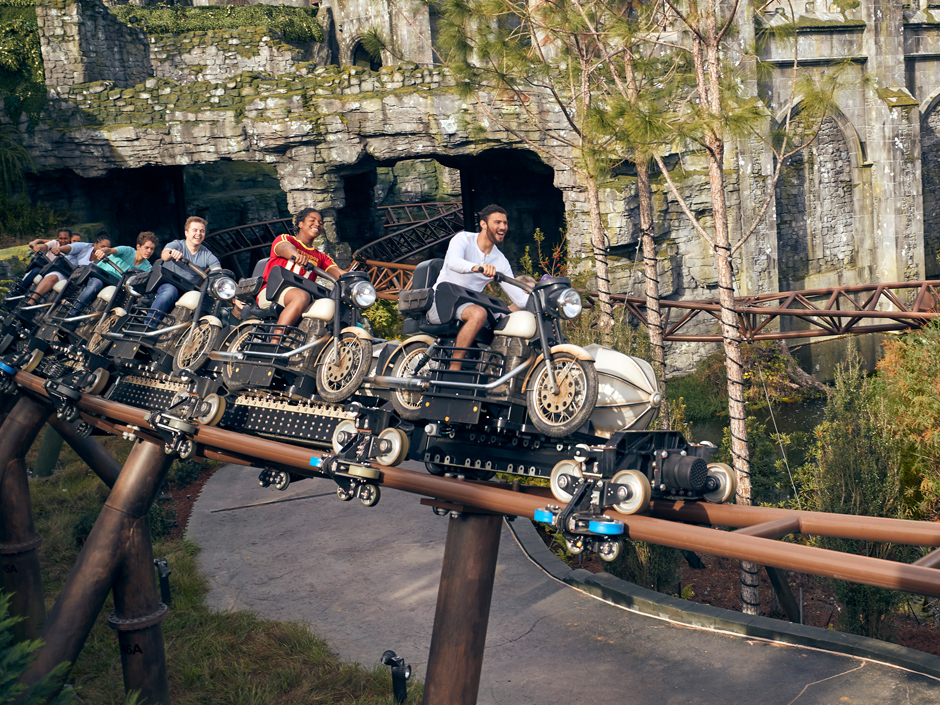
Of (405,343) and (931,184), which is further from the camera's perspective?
(931,184)

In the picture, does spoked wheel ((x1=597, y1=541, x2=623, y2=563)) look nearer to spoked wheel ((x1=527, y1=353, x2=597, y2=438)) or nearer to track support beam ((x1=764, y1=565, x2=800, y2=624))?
spoked wheel ((x1=527, y1=353, x2=597, y2=438))

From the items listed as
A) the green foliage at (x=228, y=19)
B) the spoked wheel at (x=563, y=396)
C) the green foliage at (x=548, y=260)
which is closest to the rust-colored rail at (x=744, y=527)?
the spoked wheel at (x=563, y=396)

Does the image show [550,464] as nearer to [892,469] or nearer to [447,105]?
[892,469]

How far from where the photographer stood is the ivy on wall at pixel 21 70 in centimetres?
1769

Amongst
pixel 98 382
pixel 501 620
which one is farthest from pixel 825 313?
pixel 98 382

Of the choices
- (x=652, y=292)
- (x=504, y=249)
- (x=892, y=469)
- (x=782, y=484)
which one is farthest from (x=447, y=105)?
(x=892, y=469)

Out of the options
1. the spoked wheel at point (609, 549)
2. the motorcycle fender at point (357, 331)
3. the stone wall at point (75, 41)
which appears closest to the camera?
the spoked wheel at point (609, 549)

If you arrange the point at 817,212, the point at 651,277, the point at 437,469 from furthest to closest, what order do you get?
the point at 817,212 < the point at 651,277 < the point at 437,469

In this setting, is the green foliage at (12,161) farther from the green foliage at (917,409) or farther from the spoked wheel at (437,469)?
the spoked wheel at (437,469)

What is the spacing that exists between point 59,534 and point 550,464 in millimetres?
8149

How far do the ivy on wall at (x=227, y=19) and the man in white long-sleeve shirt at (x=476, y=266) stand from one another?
24.2 meters

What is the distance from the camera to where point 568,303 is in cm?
446

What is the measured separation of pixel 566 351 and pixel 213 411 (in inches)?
104

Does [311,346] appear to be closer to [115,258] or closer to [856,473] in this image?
[115,258]
